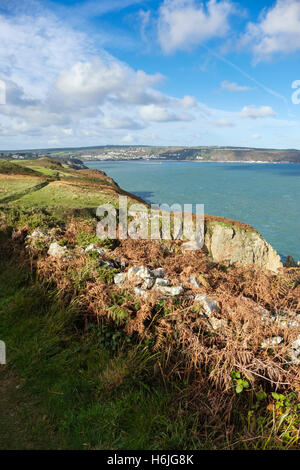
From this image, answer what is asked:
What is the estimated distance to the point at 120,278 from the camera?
6.08 metres

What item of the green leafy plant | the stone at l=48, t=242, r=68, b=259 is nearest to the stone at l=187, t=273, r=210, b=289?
the green leafy plant

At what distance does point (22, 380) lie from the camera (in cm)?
416

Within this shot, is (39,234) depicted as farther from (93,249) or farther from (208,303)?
(208,303)

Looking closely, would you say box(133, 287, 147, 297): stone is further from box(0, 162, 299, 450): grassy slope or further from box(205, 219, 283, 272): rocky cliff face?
box(205, 219, 283, 272): rocky cliff face

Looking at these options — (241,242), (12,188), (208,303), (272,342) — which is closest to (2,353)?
(208,303)

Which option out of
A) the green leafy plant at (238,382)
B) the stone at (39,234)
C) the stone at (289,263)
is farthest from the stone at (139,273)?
the stone at (289,263)

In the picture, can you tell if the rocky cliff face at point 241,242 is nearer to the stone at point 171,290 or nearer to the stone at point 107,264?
the stone at point 107,264

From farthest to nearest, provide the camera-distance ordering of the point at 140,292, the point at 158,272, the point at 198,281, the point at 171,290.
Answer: the point at 158,272 < the point at 198,281 < the point at 171,290 < the point at 140,292

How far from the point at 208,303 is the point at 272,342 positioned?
4.21 ft

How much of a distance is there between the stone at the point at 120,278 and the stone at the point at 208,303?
5.51ft

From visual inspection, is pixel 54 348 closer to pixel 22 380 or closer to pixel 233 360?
pixel 22 380

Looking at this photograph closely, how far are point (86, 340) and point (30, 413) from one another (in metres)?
1.40

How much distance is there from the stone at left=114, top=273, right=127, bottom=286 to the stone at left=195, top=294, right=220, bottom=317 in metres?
1.68
